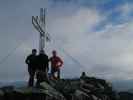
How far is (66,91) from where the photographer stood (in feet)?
81.1

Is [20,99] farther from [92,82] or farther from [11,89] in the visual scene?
[92,82]

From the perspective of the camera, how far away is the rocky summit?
21625 mm

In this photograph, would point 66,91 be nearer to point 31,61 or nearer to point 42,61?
point 42,61

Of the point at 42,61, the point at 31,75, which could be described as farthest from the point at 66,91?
the point at 31,75

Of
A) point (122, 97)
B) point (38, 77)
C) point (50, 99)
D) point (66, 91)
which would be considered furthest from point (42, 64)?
point (122, 97)

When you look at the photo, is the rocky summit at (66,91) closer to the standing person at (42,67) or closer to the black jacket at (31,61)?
the standing person at (42,67)

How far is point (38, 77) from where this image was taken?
25.7 m

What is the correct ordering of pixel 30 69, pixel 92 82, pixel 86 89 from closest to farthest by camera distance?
1. pixel 30 69
2. pixel 86 89
3. pixel 92 82

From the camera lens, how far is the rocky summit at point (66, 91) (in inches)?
851

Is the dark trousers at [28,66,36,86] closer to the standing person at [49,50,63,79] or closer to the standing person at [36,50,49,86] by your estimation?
the standing person at [36,50,49,86]

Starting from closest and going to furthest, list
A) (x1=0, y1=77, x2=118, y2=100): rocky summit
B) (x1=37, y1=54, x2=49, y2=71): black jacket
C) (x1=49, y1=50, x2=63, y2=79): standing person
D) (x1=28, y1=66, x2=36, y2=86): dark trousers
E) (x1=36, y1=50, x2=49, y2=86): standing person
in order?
(x1=0, y1=77, x2=118, y2=100): rocky summit < (x1=36, y1=50, x2=49, y2=86): standing person < (x1=37, y1=54, x2=49, y2=71): black jacket < (x1=28, y1=66, x2=36, y2=86): dark trousers < (x1=49, y1=50, x2=63, y2=79): standing person

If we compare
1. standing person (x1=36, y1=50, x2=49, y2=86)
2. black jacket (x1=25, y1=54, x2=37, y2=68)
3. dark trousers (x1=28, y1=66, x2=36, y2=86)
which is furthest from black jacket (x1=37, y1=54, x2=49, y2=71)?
dark trousers (x1=28, y1=66, x2=36, y2=86)

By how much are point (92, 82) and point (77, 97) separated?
607 centimetres

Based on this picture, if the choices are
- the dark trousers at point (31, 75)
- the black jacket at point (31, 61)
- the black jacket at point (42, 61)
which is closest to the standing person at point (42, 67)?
the black jacket at point (42, 61)
